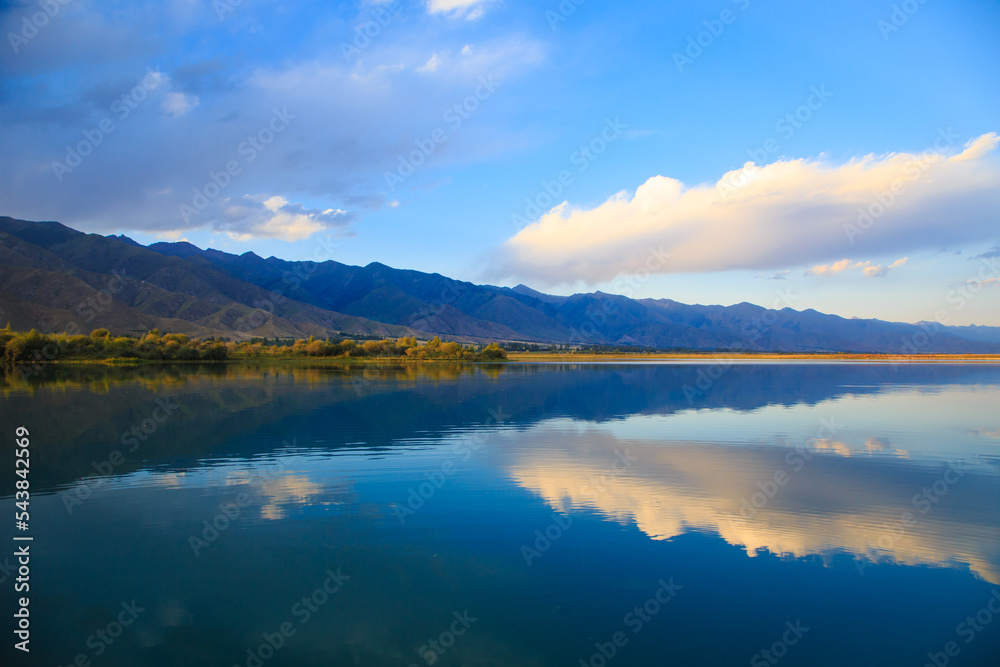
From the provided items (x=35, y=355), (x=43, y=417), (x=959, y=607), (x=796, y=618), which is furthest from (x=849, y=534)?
(x=35, y=355)

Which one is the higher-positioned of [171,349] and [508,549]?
[171,349]

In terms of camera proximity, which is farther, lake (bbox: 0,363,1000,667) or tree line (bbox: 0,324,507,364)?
tree line (bbox: 0,324,507,364)

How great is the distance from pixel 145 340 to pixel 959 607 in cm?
12753

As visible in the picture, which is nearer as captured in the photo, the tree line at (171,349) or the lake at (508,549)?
the lake at (508,549)

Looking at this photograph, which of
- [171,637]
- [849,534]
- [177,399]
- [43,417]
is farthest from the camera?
[177,399]

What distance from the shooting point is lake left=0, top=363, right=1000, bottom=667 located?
852cm

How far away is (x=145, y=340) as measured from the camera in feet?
367

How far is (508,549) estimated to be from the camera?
11930 mm

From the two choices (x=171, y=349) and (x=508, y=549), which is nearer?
(x=508, y=549)

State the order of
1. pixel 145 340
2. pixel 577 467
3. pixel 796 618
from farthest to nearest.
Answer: pixel 145 340, pixel 577 467, pixel 796 618

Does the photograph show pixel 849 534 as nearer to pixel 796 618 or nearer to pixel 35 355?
pixel 796 618

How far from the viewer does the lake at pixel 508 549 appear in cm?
852

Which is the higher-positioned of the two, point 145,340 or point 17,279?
point 17,279

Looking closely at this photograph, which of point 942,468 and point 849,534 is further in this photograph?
point 942,468
